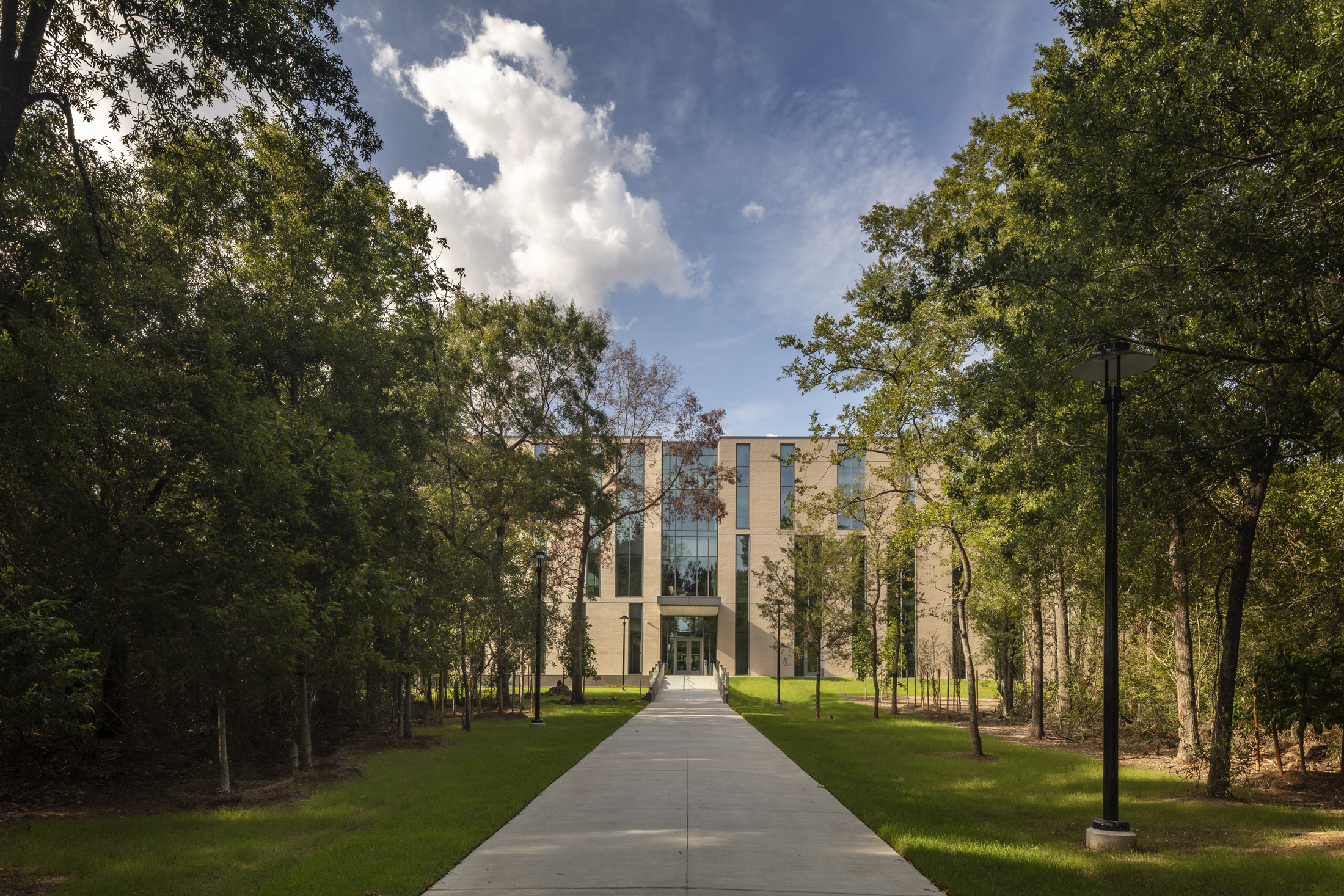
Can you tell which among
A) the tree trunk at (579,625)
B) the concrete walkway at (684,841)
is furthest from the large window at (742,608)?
the concrete walkway at (684,841)

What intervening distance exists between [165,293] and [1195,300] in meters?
13.9

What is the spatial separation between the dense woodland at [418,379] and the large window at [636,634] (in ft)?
110

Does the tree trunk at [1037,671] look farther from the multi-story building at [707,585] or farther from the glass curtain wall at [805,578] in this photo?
the multi-story building at [707,585]

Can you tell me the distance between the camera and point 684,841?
27.7ft

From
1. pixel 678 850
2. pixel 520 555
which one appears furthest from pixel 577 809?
pixel 520 555

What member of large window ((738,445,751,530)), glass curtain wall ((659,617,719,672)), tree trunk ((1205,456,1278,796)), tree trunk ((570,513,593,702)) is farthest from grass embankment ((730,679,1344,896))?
glass curtain wall ((659,617,719,672))

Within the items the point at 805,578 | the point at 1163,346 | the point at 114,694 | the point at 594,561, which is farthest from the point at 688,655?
the point at 1163,346

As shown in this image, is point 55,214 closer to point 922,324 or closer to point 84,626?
point 84,626

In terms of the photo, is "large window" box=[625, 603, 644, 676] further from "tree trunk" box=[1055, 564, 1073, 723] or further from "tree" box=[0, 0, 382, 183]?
"tree" box=[0, 0, 382, 183]

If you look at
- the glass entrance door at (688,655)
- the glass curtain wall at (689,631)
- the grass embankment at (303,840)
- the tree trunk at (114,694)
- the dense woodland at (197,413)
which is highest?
the dense woodland at (197,413)

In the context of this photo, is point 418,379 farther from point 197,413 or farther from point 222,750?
point 222,750

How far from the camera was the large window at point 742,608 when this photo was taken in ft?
172

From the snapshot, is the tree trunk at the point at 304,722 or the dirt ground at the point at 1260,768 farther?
the tree trunk at the point at 304,722

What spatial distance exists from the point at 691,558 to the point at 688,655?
666cm
